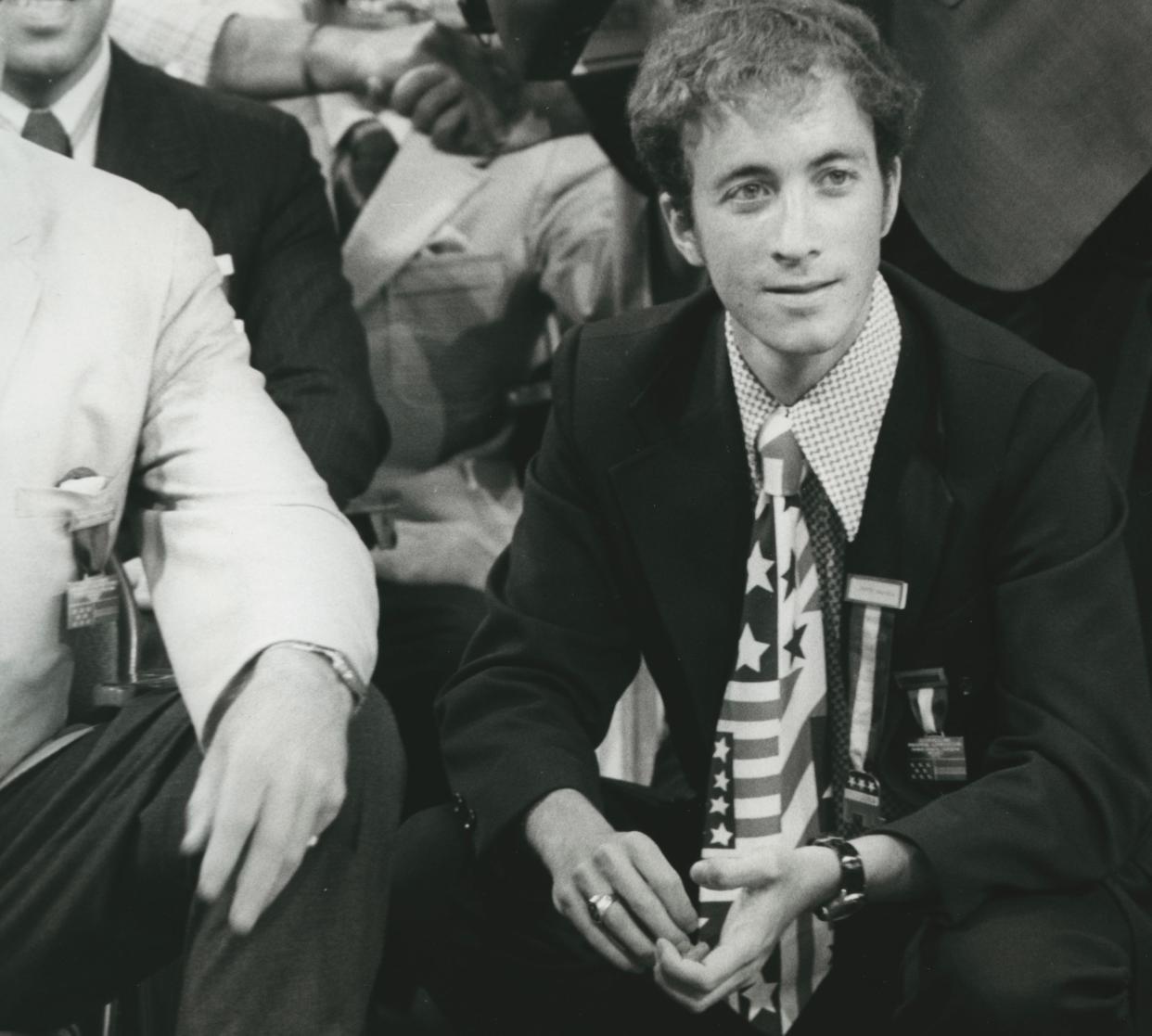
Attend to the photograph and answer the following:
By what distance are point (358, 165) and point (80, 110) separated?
44 centimetres

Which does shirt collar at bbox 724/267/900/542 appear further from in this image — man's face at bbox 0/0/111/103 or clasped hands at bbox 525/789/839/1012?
man's face at bbox 0/0/111/103

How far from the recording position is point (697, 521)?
1.84 meters

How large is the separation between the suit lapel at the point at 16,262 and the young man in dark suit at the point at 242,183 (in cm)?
36

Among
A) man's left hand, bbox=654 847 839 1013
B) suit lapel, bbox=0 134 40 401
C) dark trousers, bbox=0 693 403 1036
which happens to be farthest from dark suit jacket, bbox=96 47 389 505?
man's left hand, bbox=654 847 839 1013

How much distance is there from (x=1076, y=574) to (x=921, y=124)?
2.68 feet

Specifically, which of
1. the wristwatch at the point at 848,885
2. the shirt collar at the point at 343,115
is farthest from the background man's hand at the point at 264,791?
the shirt collar at the point at 343,115

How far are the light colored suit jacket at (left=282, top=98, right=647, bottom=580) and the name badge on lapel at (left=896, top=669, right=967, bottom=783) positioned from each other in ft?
3.13

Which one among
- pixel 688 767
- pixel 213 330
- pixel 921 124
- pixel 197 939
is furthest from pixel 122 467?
pixel 921 124

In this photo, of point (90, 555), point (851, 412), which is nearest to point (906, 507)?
point (851, 412)

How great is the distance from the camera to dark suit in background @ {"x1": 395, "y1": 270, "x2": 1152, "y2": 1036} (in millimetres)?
1571

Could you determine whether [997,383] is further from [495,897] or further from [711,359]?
[495,897]

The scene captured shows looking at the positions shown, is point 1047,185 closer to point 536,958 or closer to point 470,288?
point 470,288

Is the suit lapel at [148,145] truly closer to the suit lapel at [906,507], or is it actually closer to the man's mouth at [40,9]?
the man's mouth at [40,9]

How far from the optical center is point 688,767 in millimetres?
1912
